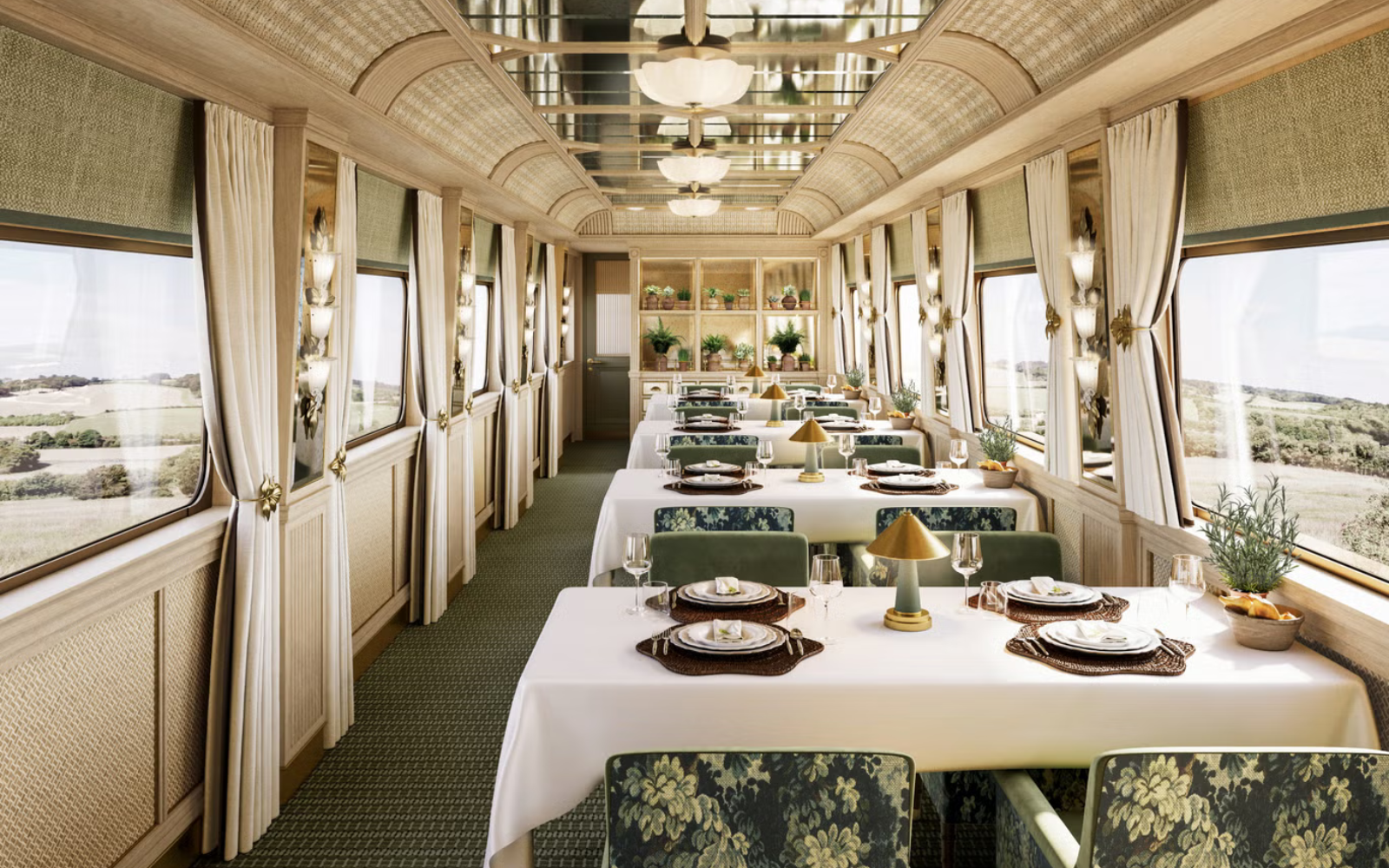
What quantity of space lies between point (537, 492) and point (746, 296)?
4.26 metres

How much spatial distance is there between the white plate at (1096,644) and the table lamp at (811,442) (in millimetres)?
2586

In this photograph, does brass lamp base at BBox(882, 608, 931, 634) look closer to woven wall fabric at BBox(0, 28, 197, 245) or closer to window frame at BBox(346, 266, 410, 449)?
woven wall fabric at BBox(0, 28, 197, 245)

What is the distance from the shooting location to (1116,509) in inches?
166

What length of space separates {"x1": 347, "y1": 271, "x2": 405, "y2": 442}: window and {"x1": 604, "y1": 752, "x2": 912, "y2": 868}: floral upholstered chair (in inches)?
158

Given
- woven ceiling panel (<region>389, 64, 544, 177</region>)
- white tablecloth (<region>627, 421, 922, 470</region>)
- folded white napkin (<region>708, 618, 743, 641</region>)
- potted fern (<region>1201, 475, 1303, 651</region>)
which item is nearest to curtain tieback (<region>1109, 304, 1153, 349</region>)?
potted fern (<region>1201, 475, 1303, 651</region>)

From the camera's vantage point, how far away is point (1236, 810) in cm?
195

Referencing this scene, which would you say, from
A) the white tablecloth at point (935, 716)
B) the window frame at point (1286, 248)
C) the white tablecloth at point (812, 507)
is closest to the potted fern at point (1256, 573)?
the window frame at point (1286, 248)

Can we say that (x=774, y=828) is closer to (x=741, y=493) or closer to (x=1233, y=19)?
(x=1233, y=19)

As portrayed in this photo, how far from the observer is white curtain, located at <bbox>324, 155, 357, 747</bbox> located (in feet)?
13.8

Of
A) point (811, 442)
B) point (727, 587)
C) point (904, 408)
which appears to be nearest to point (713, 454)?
point (811, 442)

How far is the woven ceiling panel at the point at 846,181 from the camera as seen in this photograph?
8.03m

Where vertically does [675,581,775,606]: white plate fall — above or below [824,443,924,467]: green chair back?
below

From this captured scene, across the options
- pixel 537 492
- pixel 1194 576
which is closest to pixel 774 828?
pixel 1194 576

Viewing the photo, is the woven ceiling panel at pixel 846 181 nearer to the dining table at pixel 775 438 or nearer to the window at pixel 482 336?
the dining table at pixel 775 438
